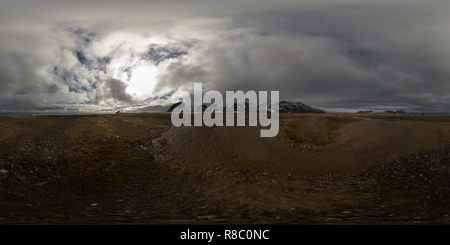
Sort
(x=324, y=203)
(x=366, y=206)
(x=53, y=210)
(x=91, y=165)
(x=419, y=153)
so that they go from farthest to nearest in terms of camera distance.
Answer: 1. (x=419, y=153)
2. (x=91, y=165)
3. (x=324, y=203)
4. (x=366, y=206)
5. (x=53, y=210)

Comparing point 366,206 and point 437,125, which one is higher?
point 437,125

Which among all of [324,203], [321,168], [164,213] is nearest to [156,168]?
[164,213]

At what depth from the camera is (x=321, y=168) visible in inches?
469

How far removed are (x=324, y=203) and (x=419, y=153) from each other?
9.09m

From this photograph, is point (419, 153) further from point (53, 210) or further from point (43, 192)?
point (43, 192)

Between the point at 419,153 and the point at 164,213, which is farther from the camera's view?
the point at 419,153

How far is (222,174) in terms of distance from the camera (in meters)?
11.0

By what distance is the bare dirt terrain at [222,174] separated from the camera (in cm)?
595

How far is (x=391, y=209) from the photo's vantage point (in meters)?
6.25

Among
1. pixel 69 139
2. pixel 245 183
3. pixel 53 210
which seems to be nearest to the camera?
pixel 53 210

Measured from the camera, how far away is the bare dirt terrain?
5949 millimetres

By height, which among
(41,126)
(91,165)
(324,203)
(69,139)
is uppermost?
(41,126)

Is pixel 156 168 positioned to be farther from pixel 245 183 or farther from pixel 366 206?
pixel 366 206

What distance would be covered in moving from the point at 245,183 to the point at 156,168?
5579 mm
